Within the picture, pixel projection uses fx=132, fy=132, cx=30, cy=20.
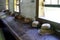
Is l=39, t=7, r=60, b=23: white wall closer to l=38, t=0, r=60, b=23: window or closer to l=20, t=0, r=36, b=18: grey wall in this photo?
l=38, t=0, r=60, b=23: window

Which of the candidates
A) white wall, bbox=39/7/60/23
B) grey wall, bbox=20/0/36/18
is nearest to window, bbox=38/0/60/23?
white wall, bbox=39/7/60/23

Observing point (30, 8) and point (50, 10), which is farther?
point (30, 8)

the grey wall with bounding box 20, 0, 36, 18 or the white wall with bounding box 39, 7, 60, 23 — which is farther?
the grey wall with bounding box 20, 0, 36, 18

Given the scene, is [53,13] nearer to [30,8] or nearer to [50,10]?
[50,10]

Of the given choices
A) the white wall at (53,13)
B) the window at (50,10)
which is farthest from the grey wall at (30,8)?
the white wall at (53,13)

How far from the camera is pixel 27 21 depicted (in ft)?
8.00

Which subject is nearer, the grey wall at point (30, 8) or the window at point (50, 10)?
the window at point (50, 10)

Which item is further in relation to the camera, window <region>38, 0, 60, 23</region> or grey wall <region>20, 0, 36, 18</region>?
grey wall <region>20, 0, 36, 18</region>

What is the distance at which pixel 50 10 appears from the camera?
1916mm

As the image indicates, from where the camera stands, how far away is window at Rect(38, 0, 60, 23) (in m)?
1.71

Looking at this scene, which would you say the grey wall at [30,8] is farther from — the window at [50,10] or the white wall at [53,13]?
the white wall at [53,13]

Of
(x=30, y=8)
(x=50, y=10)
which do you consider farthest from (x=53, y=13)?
(x=30, y=8)

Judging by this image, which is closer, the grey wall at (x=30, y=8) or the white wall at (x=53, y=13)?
the white wall at (x=53, y=13)

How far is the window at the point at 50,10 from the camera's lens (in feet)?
5.61
